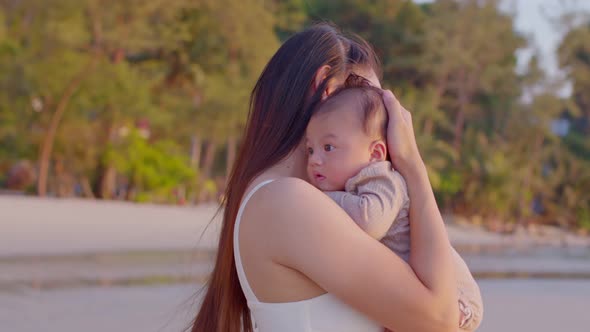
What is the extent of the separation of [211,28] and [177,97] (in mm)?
2104

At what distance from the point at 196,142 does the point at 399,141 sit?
2044 centimetres

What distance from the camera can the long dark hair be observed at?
1675mm

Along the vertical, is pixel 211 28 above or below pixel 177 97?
above

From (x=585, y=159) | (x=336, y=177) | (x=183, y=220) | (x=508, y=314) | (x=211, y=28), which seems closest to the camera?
(x=336, y=177)

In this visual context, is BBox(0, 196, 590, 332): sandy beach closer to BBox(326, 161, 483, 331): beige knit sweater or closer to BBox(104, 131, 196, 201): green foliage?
BBox(326, 161, 483, 331): beige knit sweater

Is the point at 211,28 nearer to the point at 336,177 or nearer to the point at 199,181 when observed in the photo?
the point at 199,181

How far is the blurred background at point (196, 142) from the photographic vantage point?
353 inches

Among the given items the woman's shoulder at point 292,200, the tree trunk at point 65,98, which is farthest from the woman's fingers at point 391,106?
the tree trunk at point 65,98

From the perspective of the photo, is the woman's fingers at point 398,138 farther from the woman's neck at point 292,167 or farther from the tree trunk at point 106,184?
the tree trunk at point 106,184

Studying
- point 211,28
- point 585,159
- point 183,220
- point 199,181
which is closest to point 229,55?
point 211,28

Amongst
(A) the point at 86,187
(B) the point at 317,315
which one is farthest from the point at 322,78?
(A) the point at 86,187

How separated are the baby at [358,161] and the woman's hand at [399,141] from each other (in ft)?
0.05

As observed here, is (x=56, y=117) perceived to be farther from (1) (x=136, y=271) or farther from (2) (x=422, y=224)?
(2) (x=422, y=224)

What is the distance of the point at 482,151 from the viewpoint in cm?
2505
